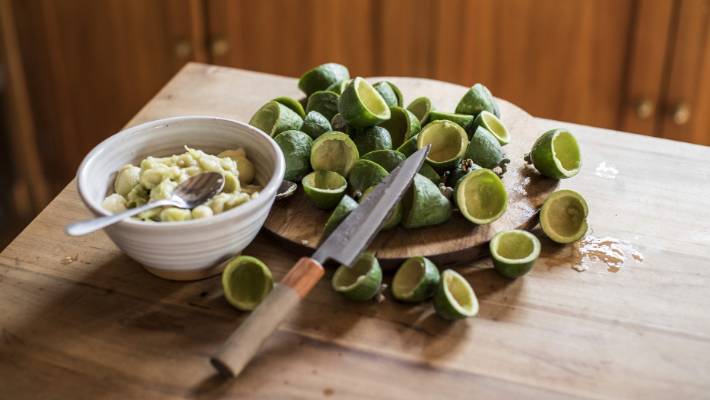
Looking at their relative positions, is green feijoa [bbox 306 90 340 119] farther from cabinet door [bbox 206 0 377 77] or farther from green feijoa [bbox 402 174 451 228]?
cabinet door [bbox 206 0 377 77]

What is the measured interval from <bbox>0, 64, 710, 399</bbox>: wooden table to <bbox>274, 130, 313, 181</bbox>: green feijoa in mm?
124

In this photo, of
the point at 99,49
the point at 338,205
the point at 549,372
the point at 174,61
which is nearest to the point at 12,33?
the point at 99,49

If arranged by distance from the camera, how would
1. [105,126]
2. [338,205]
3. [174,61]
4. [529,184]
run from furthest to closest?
[105,126], [174,61], [529,184], [338,205]

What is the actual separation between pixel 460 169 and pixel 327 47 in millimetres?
1389

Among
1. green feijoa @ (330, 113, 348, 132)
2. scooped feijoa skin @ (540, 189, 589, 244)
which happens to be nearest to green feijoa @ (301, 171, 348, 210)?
green feijoa @ (330, 113, 348, 132)

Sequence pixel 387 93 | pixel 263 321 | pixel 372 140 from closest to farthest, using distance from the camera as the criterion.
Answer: pixel 263 321 → pixel 372 140 → pixel 387 93

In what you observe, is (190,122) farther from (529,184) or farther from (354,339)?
(529,184)

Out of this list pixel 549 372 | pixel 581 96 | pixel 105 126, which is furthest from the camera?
pixel 105 126

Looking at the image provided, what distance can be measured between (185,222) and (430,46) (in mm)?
1626

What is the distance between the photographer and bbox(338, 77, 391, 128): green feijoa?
129 centimetres

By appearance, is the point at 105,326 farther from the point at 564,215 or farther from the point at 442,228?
the point at 564,215

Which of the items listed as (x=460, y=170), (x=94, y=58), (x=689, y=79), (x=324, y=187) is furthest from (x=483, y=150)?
A: (x=94, y=58)

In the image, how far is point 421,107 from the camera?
146cm

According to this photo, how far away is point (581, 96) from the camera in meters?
2.52
